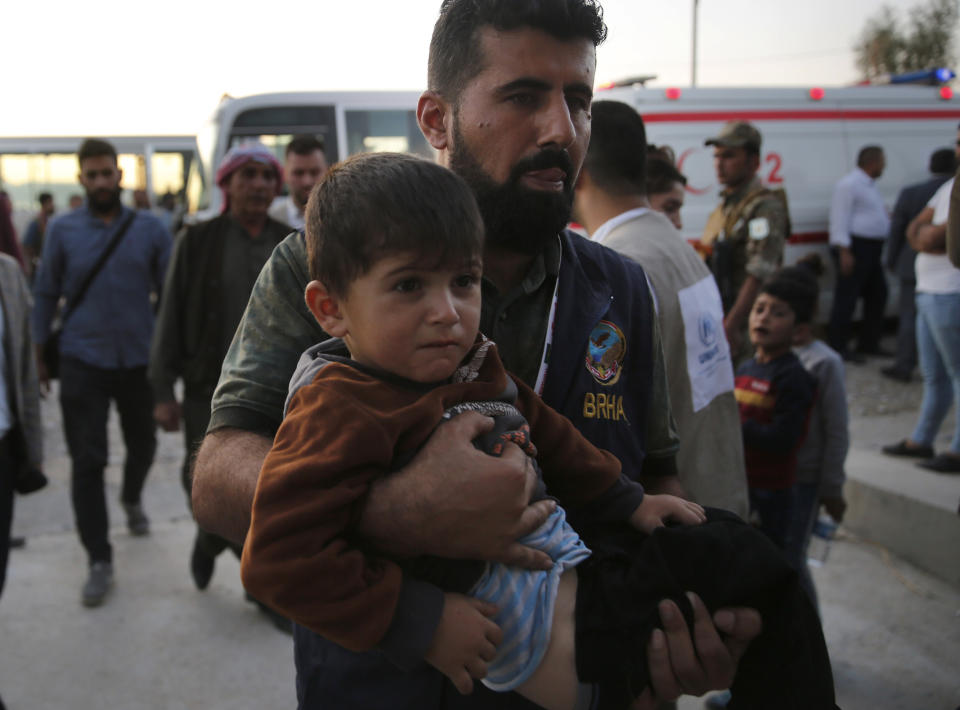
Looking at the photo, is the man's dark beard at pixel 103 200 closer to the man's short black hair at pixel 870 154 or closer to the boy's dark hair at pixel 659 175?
the boy's dark hair at pixel 659 175

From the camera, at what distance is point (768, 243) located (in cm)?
457

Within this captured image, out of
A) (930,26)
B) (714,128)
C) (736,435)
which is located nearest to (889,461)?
(736,435)

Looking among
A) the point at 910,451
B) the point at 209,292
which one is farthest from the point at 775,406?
the point at 910,451

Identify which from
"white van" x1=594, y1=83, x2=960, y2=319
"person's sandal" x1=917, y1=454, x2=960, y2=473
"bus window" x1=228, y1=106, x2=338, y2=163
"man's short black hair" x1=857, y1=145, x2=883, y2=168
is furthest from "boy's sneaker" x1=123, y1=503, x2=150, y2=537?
"man's short black hair" x1=857, y1=145, x2=883, y2=168

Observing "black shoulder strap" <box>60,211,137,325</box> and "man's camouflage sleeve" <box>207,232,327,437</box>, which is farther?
"black shoulder strap" <box>60,211,137,325</box>

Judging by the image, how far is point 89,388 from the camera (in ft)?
14.7

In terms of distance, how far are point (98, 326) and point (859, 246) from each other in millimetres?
7908

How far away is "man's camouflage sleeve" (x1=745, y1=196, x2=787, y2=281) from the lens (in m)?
4.52

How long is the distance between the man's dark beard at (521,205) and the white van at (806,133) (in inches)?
278

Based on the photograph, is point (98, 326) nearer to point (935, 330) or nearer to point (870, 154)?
point (935, 330)

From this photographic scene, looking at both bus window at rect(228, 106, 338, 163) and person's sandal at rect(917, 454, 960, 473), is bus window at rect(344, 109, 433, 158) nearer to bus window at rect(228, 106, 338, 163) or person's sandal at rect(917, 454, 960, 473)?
bus window at rect(228, 106, 338, 163)

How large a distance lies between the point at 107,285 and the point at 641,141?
3253 millimetres

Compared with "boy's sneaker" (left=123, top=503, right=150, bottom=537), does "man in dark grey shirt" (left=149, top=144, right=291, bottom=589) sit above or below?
above

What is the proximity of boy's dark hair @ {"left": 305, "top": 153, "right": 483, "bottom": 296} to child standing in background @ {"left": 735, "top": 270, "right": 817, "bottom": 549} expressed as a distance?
2364 millimetres
